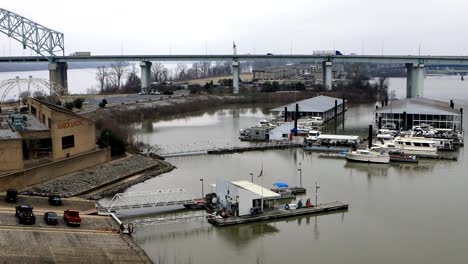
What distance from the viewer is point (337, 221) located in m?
11.2

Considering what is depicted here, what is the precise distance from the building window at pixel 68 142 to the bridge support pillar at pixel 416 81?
29.5 m

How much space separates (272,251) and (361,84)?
126 feet

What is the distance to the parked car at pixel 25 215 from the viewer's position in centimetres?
959

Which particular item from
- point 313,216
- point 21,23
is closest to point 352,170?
point 313,216

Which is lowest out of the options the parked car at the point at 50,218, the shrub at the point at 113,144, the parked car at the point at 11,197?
the parked car at the point at 50,218

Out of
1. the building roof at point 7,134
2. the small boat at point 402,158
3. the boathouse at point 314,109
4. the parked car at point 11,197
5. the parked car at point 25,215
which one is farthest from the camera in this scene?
the boathouse at point 314,109

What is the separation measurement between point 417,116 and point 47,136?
1540 centimetres

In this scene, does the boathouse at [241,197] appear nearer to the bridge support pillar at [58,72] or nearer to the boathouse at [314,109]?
the boathouse at [314,109]

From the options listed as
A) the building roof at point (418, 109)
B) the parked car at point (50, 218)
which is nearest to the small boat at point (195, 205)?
the parked car at point (50, 218)

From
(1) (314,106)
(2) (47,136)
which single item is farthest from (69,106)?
(1) (314,106)

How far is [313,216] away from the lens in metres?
11.5

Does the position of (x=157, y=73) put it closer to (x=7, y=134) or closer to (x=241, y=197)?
(x=7, y=134)

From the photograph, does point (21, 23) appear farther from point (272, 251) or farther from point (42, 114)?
point (272, 251)

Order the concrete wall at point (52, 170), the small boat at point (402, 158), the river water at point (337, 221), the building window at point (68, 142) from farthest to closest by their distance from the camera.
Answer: the small boat at point (402, 158) → the building window at point (68, 142) → the concrete wall at point (52, 170) → the river water at point (337, 221)
